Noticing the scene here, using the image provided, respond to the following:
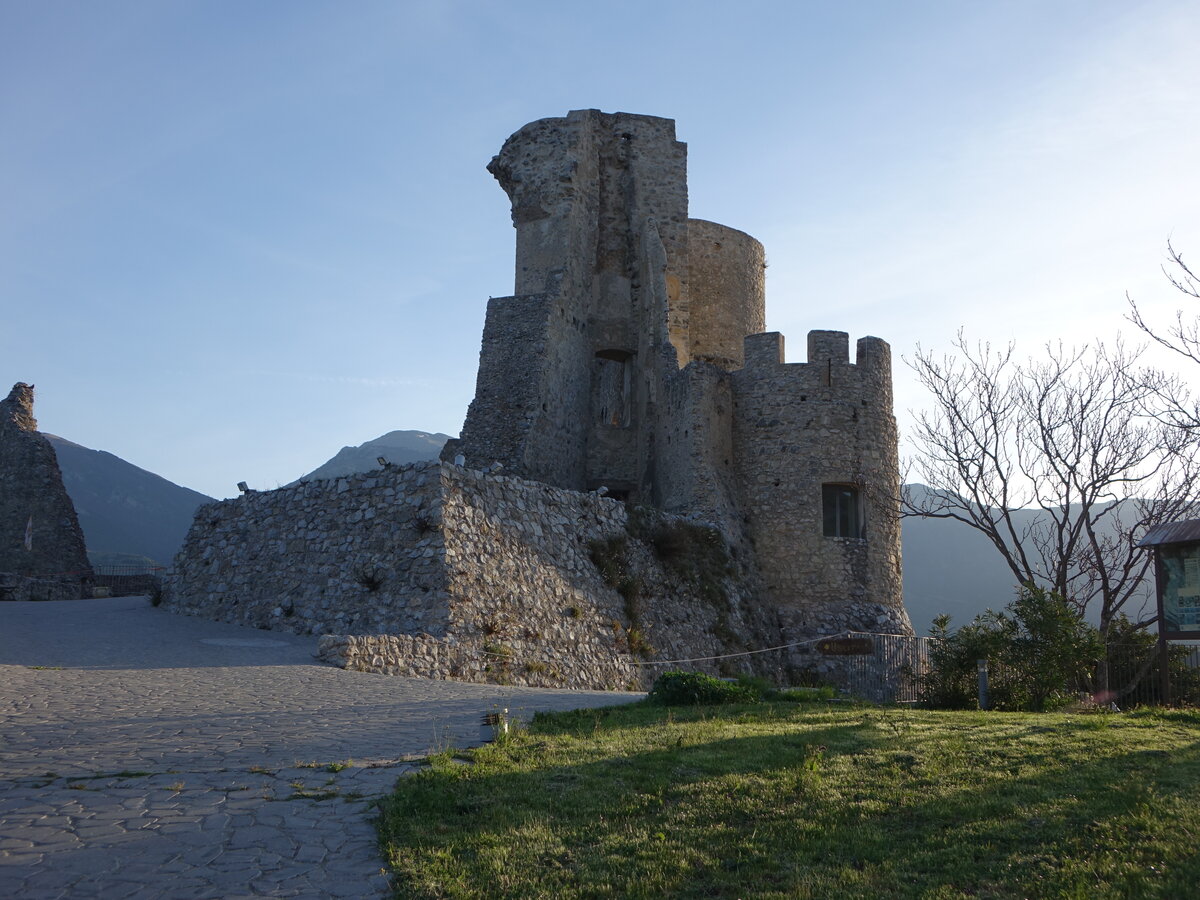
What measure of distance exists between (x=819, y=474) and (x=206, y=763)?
61.2 feet

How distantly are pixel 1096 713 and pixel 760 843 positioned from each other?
30.0ft

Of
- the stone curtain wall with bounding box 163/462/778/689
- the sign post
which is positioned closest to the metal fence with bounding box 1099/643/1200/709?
the sign post

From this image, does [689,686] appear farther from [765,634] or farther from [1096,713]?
[765,634]

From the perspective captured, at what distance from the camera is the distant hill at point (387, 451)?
245ft

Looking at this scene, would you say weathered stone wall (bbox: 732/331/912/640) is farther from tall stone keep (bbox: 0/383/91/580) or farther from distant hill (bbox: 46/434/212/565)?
distant hill (bbox: 46/434/212/565)

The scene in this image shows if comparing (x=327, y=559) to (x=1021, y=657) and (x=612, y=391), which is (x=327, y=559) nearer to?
(x=1021, y=657)

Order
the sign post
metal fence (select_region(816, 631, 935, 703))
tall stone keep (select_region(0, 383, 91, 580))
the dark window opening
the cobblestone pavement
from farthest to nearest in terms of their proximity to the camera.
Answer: the dark window opening → tall stone keep (select_region(0, 383, 91, 580)) → metal fence (select_region(816, 631, 935, 703)) → the sign post → the cobblestone pavement

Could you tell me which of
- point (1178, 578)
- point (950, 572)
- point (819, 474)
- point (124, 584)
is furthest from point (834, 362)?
point (950, 572)

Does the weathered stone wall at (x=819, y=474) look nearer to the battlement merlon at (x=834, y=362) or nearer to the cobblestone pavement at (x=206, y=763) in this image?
the battlement merlon at (x=834, y=362)

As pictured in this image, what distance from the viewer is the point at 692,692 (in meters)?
12.6

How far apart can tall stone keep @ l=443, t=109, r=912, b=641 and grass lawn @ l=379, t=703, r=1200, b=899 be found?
14.2 metres

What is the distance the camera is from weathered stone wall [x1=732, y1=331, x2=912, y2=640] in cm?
2392

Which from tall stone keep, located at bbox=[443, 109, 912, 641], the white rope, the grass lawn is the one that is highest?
tall stone keep, located at bbox=[443, 109, 912, 641]

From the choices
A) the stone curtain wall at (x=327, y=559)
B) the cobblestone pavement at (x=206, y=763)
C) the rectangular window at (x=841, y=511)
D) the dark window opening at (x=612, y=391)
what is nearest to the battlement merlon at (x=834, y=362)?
the rectangular window at (x=841, y=511)
